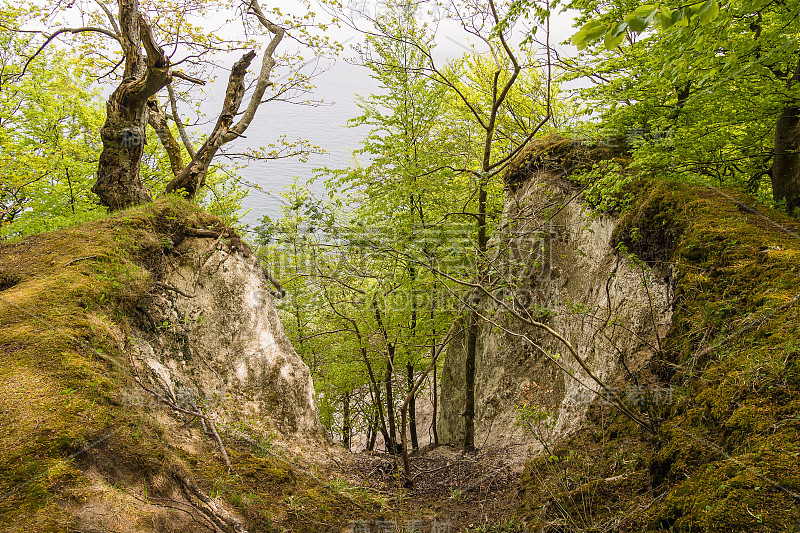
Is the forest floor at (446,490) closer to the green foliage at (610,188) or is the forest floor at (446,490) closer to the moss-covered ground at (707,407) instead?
the moss-covered ground at (707,407)

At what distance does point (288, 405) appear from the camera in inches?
270

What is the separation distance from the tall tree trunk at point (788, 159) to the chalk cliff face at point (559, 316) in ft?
6.46

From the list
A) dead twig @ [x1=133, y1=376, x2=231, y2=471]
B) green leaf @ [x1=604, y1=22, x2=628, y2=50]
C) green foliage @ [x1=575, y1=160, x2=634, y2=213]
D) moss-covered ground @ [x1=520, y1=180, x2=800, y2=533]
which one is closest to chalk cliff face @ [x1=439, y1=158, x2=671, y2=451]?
green foliage @ [x1=575, y1=160, x2=634, y2=213]

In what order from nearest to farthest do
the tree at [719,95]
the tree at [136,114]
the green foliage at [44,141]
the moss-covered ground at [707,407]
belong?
the moss-covered ground at [707,407]
the tree at [719,95]
the tree at [136,114]
the green foliage at [44,141]

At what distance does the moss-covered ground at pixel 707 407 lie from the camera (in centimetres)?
232

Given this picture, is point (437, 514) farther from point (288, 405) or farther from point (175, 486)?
point (175, 486)

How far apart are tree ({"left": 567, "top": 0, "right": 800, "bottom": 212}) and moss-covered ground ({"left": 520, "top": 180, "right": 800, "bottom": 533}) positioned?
923mm

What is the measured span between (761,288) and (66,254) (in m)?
7.14

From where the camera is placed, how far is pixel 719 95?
5.62 m

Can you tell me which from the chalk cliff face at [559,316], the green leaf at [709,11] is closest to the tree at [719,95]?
the chalk cliff face at [559,316]

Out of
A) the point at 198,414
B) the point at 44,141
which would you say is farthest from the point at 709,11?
the point at 44,141

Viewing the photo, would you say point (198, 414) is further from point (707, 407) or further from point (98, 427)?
point (707, 407)

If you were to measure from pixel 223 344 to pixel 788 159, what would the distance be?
27.0ft

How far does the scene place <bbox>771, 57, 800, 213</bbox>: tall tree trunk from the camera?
5.06 metres
